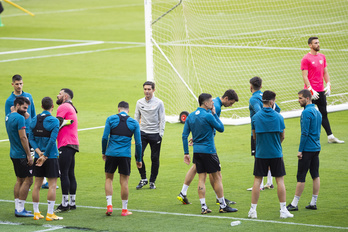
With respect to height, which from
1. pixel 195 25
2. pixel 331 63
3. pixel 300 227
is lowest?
pixel 300 227

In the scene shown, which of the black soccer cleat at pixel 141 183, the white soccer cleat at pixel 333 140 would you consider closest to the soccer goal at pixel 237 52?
the white soccer cleat at pixel 333 140

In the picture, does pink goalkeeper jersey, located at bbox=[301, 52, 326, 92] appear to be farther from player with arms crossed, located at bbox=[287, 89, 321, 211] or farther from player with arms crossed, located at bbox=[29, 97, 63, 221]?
player with arms crossed, located at bbox=[29, 97, 63, 221]

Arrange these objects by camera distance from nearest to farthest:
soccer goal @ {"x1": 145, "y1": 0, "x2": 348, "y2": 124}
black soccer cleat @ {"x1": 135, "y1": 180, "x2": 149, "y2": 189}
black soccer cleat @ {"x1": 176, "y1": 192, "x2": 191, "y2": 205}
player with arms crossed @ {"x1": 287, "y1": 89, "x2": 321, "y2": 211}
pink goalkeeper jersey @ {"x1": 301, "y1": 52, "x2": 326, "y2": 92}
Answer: player with arms crossed @ {"x1": 287, "y1": 89, "x2": 321, "y2": 211}, black soccer cleat @ {"x1": 176, "y1": 192, "x2": 191, "y2": 205}, black soccer cleat @ {"x1": 135, "y1": 180, "x2": 149, "y2": 189}, pink goalkeeper jersey @ {"x1": 301, "y1": 52, "x2": 326, "y2": 92}, soccer goal @ {"x1": 145, "y1": 0, "x2": 348, "y2": 124}

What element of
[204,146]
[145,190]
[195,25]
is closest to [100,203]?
[145,190]

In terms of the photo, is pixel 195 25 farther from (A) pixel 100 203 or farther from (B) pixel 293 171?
(A) pixel 100 203

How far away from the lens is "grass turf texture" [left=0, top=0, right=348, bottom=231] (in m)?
10.7

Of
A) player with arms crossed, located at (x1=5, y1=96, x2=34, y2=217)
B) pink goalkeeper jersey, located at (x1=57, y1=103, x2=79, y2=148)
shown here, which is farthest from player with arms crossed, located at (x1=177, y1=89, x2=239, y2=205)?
player with arms crossed, located at (x1=5, y1=96, x2=34, y2=217)

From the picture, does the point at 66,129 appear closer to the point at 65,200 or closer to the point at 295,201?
the point at 65,200

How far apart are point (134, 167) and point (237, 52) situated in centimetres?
1586

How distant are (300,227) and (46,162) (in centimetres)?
416

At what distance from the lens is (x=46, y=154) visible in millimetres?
10891

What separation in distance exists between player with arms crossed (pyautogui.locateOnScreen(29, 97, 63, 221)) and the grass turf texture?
35cm

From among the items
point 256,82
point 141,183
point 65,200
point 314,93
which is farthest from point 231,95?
point 314,93

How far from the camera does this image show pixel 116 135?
11.1m
